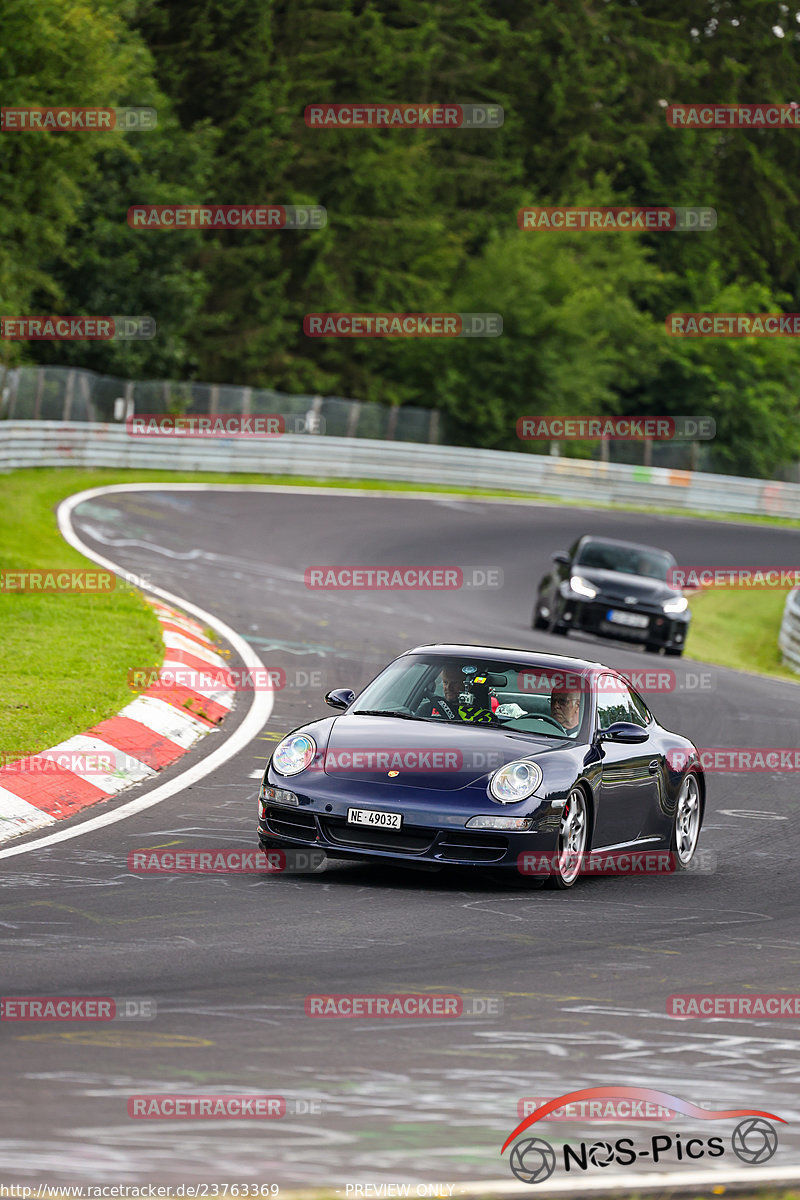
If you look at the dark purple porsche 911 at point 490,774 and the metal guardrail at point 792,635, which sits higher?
the dark purple porsche 911 at point 490,774

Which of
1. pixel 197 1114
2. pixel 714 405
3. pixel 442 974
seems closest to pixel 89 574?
pixel 442 974

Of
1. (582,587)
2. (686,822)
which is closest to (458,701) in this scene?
(686,822)

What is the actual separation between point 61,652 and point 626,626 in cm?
1088

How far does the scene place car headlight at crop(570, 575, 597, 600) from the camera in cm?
2470

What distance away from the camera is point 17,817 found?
10.1 meters

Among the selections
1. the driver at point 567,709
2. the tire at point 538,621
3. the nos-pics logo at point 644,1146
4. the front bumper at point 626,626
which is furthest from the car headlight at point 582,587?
the nos-pics logo at point 644,1146

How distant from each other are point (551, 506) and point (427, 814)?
35.9m

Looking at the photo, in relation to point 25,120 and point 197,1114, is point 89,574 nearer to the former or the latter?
point 197,1114

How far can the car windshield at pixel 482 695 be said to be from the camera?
10.2 m

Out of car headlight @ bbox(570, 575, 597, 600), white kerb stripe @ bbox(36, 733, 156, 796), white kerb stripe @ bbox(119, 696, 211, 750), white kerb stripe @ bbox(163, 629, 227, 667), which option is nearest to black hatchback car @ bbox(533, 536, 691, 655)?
car headlight @ bbox(570, 575, 597, 600)

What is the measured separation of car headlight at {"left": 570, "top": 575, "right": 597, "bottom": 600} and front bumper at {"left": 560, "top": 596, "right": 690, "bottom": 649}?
114mm

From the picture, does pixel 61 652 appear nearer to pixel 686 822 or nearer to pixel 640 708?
pixel 640 708

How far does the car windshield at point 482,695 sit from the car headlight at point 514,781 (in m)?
0.66

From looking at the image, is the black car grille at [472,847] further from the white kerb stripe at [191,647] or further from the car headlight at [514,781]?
the white kerb stripe at [191,647]
